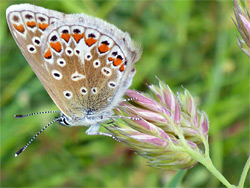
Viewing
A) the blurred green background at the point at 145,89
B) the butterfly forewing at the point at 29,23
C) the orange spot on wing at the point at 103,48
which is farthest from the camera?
the blurred green background at the point at 145,89

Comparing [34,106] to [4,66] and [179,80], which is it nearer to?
[4,66]

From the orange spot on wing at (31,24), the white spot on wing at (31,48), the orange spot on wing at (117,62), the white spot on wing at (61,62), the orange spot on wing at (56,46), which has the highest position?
the orange spot on wing at (31,24)

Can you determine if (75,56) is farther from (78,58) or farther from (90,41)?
(90,41)

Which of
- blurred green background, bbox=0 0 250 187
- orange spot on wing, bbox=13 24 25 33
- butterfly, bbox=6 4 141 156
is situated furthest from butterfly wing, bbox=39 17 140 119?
blurred green background, bbox=0 0 250 187

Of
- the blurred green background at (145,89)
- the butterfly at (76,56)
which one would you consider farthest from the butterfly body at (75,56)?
the blurred green background at (145,89)

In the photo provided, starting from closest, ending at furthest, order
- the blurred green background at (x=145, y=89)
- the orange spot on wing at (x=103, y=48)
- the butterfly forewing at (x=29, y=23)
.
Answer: the butterfly forewing at (x=29, y=23)
the orange spot on wing at (x=103, y=48)
the blurred green background at (x=145, y=89)

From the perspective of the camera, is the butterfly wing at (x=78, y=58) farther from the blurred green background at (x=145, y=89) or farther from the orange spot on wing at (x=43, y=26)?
the blurred green background at (x=145, y=89)

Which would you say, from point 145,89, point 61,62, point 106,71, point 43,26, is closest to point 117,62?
point 106,71

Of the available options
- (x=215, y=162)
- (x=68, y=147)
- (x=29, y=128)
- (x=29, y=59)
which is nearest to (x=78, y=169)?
(x=68, y=147)

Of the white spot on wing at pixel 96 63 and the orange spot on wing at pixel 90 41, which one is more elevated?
the orange spot on wing at pixel 90 41
